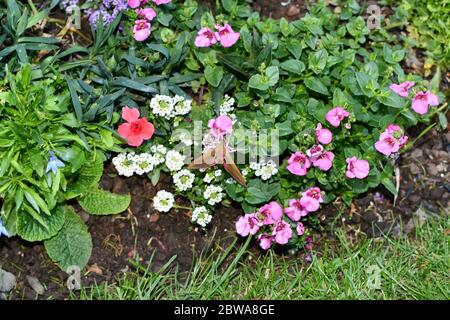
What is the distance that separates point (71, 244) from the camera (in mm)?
3455

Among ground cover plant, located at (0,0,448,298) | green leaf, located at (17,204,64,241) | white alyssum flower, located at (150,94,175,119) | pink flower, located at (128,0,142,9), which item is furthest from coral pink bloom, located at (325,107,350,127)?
green leaf, located at (17,204,64,241)

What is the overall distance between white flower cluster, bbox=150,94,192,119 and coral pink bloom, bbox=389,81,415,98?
3.09ft

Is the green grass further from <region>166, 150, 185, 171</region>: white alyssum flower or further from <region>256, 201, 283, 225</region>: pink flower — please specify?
<region>166, 150, 185, 171</region>: white alyssum flower

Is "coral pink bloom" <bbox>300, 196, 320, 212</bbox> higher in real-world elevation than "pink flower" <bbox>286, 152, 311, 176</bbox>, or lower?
lower

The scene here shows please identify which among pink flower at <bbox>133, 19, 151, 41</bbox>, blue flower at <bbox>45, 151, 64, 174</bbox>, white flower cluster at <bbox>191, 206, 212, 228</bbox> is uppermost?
pink flower at <bbox>133, 19, 151, 41</bbox>

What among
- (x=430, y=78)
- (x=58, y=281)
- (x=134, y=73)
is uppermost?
(x=134, y=73)

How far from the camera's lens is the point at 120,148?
3465 mm

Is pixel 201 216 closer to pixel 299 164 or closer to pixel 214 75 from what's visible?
pixel 299 164

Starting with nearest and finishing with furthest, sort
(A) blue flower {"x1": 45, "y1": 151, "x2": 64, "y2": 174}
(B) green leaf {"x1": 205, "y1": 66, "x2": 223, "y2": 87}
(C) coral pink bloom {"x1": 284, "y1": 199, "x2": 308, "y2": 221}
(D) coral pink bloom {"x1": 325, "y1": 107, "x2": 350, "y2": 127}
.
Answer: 1. (A) blue flower {"x1": 45, "y1": 151, "x2": 64, "y2": 174}
2. (D) coral pink bloom {"x1": 325, "y1": 107, "x2": 350, "y2": 127}
3. (C) coral pink bloom {"x1": 284, "y1": 199, "x2": 308, "y2": 221}
4. (B) green leaf {"x1": 205, "y1": 66, "x2": 223, "y2": 87}

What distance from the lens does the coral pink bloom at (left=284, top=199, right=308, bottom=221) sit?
340 centimetres

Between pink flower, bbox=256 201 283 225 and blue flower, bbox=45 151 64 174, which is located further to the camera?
pink flower, bbox=256 201 283 225

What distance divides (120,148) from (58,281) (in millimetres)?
672
